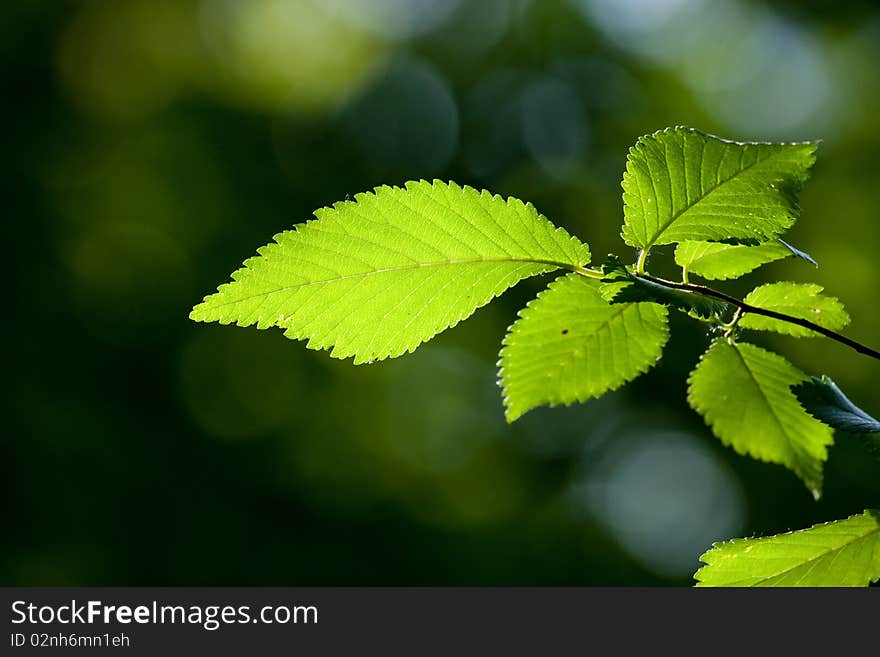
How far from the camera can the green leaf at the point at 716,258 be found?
3.12 ft

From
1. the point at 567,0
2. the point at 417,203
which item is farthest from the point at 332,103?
the point at 417,203

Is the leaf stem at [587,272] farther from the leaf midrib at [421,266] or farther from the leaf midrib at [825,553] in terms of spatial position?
the leaf midrib at [825,553]

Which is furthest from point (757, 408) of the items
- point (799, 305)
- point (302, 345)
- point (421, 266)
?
point (302, 345)

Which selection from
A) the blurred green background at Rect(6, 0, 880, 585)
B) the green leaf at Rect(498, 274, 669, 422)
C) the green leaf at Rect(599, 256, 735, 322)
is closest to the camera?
the green leaf at Rect(599, 256, 735, 322)

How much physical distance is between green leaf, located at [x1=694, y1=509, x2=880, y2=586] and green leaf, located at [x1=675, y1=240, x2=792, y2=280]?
0.28 m

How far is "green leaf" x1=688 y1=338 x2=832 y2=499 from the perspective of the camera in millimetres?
954

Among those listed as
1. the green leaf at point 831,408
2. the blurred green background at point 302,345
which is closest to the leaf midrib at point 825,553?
the green leaf at point 831,408

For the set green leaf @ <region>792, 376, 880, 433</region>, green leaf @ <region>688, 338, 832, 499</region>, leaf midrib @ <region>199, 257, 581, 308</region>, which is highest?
leaf midrib @ <region>199, 257, 581, 308</region>

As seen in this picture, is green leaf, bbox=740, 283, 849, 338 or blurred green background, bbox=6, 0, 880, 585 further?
blurred green background, bbox=6, 0, 880, 585

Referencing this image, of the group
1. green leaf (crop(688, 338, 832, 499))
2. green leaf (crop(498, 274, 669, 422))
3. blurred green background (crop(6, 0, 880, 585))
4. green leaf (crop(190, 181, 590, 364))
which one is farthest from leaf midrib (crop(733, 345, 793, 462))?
blurred green background (crop(6, 0, 880, 585))

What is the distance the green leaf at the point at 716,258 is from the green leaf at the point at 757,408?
8 centimetres

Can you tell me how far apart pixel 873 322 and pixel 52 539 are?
914cm

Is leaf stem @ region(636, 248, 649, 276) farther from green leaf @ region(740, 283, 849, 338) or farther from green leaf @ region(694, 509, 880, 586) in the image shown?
green leaf @ region(694, 509, 880, 586)

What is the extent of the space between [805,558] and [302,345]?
9.87 m
